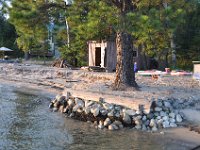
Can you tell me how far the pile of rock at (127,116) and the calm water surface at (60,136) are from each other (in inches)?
Answer: 17.7

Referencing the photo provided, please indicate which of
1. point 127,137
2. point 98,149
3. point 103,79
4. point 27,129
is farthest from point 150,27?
point 103,79

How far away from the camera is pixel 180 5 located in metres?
14.4

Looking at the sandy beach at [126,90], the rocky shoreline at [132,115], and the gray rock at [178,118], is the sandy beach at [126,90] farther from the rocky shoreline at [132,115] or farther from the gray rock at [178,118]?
the rocky shoreline at [132,115]

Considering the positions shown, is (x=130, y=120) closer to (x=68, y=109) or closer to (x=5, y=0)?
(x=68, y=109)

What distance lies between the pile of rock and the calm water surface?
0.45 meters

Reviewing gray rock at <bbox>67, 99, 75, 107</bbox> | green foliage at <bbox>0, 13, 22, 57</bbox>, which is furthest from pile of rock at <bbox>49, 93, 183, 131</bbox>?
green foliage at <bbox>0, 13, 22, 57</bbox>

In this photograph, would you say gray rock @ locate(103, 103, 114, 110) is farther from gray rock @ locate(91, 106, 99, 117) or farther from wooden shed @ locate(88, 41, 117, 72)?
wooden shed @ locate(88, 41, 117, 72)

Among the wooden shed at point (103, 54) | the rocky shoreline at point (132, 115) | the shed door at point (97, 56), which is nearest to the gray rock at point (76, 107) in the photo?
Result: the rocky shoreline at point (132, 115)

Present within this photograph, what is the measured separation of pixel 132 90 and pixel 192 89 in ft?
10.3

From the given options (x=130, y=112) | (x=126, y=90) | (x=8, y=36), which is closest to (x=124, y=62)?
(x=126, y=90)

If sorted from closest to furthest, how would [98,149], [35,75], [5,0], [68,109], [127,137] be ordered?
1. [98,149]
2. [127,137]
3. [5,0]
4. [68,109]
5. [35,75]

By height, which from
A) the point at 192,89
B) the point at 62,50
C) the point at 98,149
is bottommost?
the point at 98,149

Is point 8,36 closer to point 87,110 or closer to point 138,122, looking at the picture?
point 87,110

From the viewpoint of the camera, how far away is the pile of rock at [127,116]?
12.9 m
